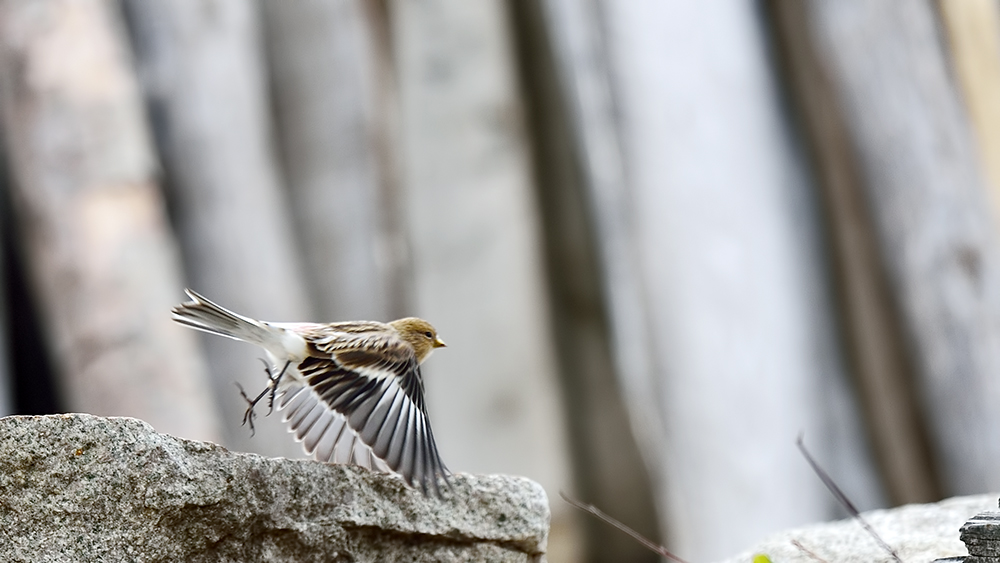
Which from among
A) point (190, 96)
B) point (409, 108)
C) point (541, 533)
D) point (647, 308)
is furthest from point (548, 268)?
point (541, 533)

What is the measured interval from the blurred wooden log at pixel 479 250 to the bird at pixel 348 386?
2.32m

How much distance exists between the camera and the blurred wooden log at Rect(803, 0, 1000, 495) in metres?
3.22

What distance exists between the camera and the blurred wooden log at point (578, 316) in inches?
154

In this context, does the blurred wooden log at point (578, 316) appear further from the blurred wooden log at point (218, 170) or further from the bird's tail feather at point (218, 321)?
the bird's tail feather at point (218, 321)

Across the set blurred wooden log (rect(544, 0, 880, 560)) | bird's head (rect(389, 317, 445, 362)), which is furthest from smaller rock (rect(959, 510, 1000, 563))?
blurred wooden log (rect(544, 0, 880, 560))

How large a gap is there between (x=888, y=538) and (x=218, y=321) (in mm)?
1023

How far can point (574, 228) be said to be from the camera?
400 cm

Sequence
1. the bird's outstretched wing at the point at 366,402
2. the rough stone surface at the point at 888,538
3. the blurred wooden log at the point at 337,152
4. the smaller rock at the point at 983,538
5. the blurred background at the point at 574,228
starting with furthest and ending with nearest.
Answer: the blurred wooden log at the point at 337,152
the blurred background at the point at 574,228
the rough stone surface at the point at 888,538
the bird's outstretched wing at the point at 366,402
the smaller rock at the point at 983,538

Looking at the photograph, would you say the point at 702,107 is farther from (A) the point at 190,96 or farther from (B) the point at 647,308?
(A) the point at 190,96

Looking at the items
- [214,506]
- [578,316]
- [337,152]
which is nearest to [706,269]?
[578,316]

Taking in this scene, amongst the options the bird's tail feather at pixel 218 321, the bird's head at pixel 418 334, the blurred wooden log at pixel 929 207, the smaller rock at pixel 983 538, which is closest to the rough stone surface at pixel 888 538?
the smaller rock at pixel 983 538

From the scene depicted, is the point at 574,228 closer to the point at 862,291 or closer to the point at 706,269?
the point at 706,269

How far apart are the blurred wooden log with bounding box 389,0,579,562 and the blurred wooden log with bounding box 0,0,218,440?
87cm

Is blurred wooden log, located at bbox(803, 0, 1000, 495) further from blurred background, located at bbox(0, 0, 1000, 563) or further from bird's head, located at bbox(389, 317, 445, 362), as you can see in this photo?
bird's head, located at bbox(389, 317, 445, 362)
